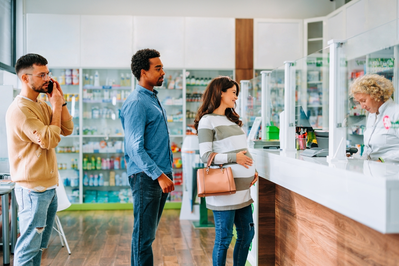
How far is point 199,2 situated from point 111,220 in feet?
12.7

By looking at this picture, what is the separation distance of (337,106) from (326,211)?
0.59 metres

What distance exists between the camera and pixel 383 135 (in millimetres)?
1889

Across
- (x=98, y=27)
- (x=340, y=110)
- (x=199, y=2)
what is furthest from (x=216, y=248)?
(x=199, y=2)

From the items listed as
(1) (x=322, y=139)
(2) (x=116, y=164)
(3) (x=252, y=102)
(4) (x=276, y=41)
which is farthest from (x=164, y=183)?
(4) (x=276, y=41)

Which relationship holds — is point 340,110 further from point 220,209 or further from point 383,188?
point 220,209

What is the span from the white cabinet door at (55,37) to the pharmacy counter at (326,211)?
3797mm

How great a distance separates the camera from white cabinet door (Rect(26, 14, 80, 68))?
5297 millimetres

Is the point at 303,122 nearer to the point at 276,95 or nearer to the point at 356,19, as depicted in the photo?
the point at 276,95

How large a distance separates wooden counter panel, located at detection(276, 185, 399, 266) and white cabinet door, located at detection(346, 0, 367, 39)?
335cm

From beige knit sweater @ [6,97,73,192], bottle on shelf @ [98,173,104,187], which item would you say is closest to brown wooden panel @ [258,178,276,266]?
beige knit sweater @ [6,97,73,192]

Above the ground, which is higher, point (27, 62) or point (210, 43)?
point (210, 43)

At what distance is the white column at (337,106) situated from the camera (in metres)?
1.84

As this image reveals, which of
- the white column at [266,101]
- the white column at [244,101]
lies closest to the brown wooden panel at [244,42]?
the white column at [244,101]

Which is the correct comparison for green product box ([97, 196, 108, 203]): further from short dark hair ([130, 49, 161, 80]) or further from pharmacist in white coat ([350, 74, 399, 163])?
pharmacist in white coat ([350, 74, 399, 163])
